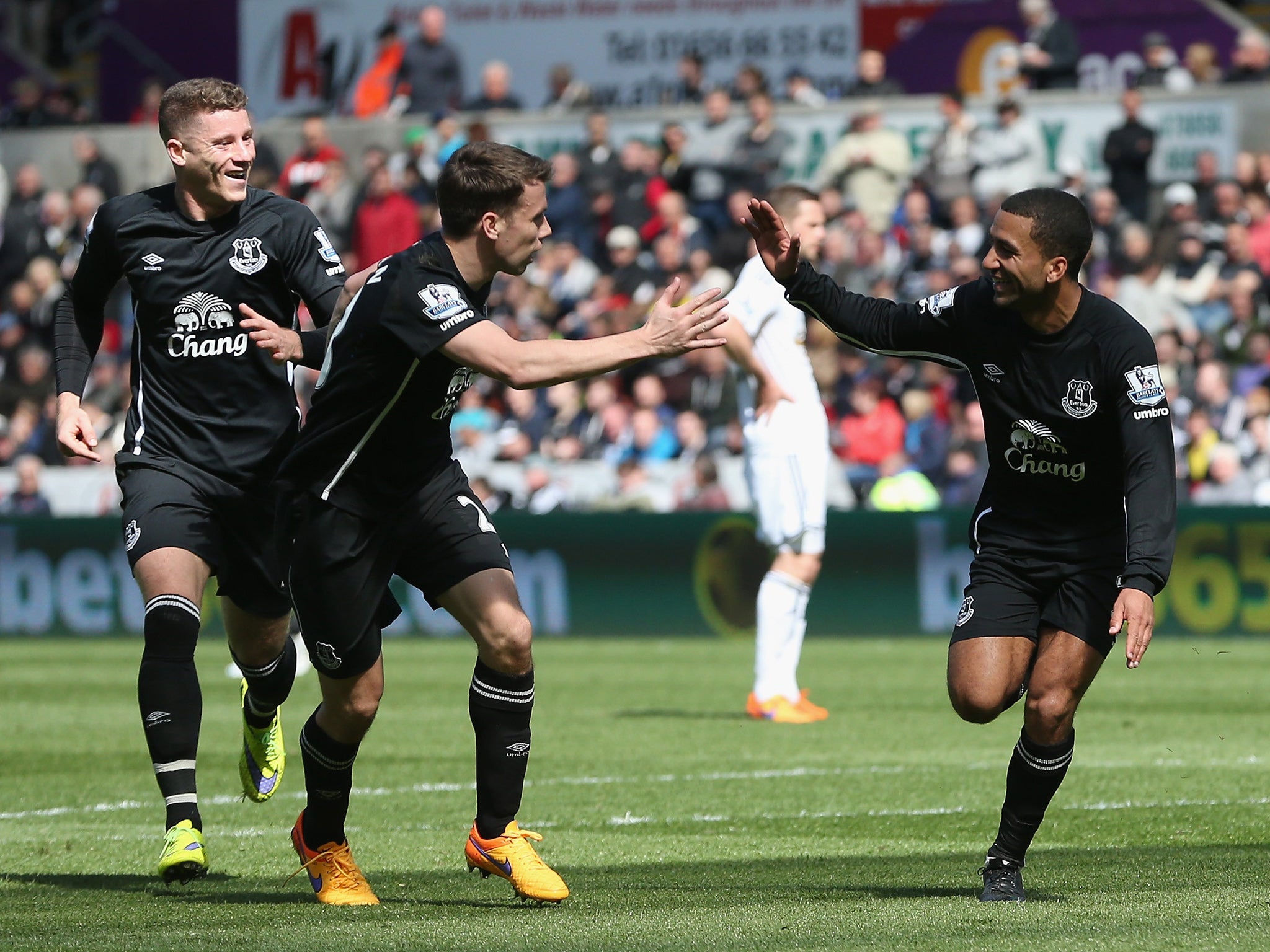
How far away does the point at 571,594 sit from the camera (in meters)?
18.9

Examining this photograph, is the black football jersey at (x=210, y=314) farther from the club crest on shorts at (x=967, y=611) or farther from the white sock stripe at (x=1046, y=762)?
the white sock stripe at (x=1046, y=762)

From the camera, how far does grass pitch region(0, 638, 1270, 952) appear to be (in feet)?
19.4

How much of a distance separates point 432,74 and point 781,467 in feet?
45.5

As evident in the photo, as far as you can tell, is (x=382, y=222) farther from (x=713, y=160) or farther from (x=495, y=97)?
(x=713, y=160)

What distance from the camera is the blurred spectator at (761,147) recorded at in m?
21.9

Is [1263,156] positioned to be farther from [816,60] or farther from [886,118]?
[816,60]

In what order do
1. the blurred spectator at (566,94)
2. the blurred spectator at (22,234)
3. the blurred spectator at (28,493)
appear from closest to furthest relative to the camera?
the blurred spectator at (28,493) < the blurred spectator at (566,94) < the blurred spectator at (22,234)

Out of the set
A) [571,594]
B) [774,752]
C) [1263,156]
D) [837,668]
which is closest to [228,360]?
[774,752]

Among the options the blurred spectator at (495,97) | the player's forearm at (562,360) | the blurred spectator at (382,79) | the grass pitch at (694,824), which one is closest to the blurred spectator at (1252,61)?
the blurred spectator at (495,97)

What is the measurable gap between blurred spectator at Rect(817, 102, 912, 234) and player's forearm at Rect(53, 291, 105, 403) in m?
14.6

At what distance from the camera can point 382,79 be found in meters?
26.0

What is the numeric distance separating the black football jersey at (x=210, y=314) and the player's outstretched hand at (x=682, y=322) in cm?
189

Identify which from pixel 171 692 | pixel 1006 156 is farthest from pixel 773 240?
pixel 1006 156

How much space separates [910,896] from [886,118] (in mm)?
16820
